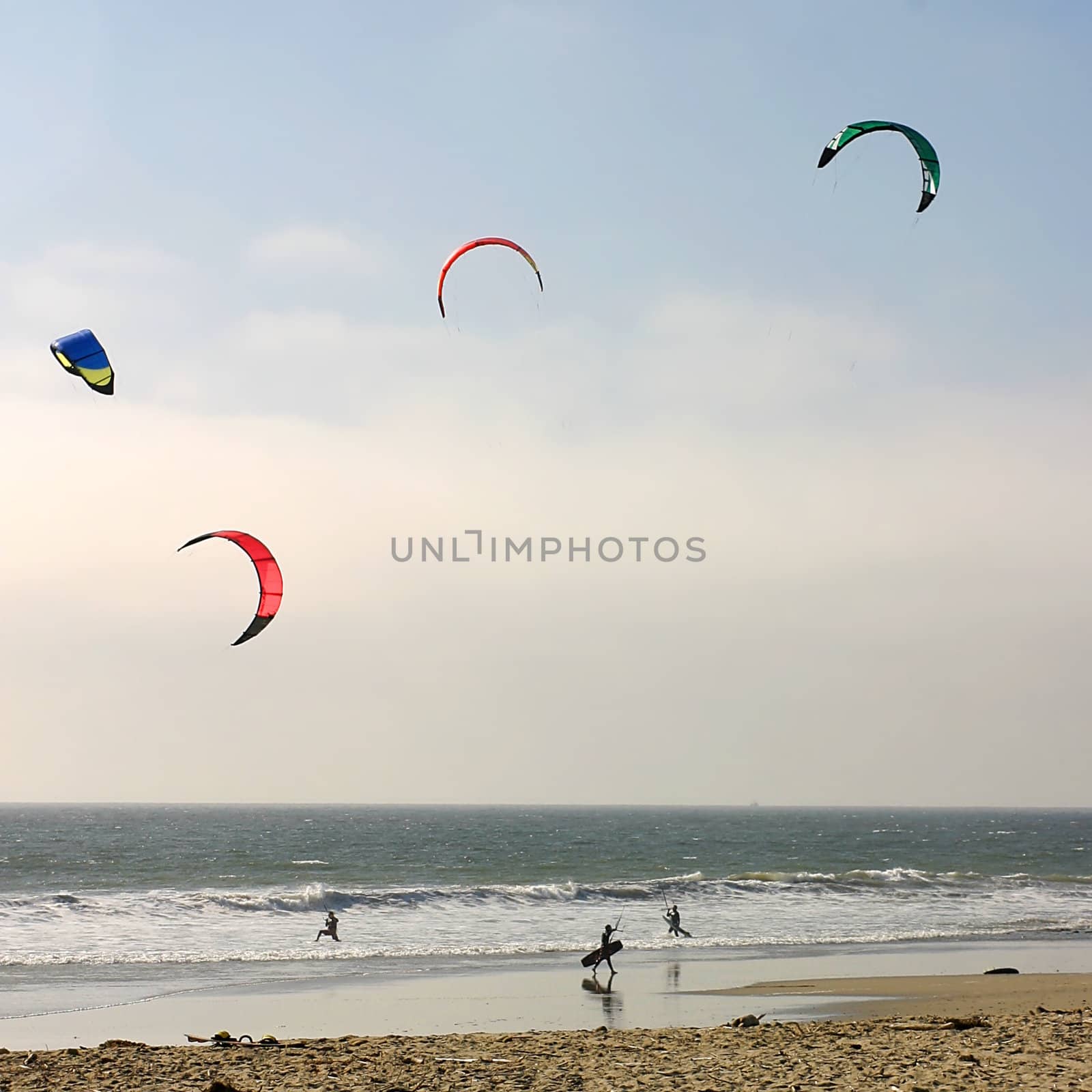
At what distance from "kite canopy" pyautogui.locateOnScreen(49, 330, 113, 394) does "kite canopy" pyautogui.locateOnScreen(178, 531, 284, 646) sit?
7.27ft

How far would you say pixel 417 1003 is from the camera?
544 inches

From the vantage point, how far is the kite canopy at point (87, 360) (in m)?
13.7

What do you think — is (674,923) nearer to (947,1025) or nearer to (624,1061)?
(947,1025)

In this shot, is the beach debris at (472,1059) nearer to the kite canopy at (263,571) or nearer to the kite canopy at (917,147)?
the kite canopy at (263,571)

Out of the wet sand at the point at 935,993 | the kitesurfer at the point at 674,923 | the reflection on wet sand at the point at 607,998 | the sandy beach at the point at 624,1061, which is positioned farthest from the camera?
the kitesurfer at the point at 674,923

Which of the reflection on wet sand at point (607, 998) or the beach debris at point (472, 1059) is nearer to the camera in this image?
the beach debris at point (472, 1059)

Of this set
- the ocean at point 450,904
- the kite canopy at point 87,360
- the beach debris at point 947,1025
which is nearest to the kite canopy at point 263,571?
the kite canopy at point 87,360

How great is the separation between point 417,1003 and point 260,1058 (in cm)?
412

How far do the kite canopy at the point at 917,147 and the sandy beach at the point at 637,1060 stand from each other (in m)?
9.72

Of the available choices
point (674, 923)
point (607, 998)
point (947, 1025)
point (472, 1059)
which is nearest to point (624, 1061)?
point (472, 1059)

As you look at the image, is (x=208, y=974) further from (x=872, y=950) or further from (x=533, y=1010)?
(x=872, y=950)

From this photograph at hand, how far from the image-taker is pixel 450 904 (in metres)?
26.4

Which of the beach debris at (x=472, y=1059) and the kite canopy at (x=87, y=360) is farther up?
the kite canopy at (x=87, y=360)

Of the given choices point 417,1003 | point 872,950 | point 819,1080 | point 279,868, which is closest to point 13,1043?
point 417,1003
